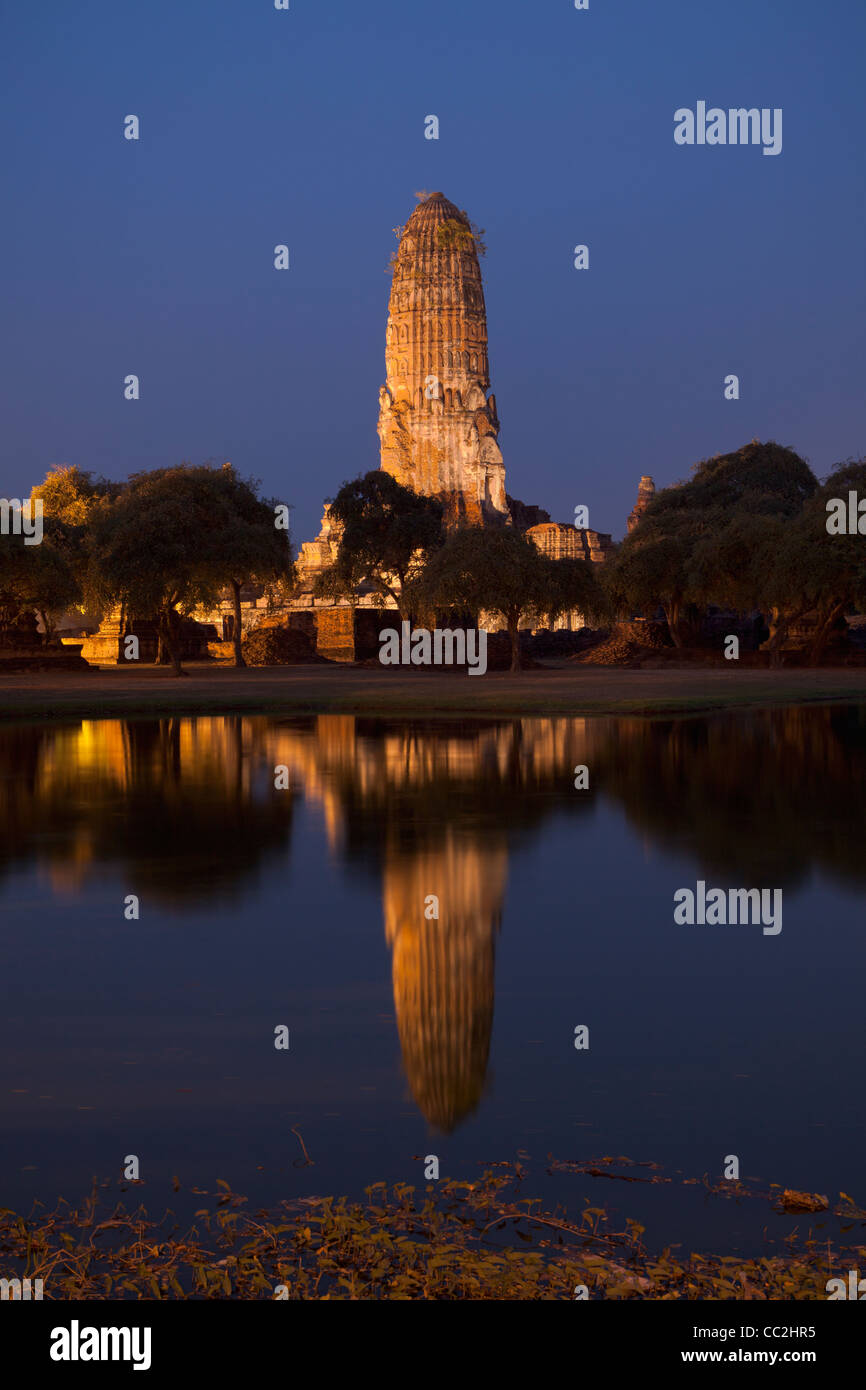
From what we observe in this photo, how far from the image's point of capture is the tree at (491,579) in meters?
51.6

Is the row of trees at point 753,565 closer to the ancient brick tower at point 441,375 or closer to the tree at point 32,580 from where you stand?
the tree at point 32,580

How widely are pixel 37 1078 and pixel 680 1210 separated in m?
3.50

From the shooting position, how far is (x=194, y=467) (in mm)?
61438

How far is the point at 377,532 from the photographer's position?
73188 millimetres

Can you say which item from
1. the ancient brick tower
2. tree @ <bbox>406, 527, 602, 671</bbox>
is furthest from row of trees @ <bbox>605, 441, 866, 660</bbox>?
the ancient brick tower

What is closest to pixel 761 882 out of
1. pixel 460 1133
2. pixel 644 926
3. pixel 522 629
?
pixel 644 926

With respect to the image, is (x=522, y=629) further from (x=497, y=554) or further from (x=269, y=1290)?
(x=269, y=1290)

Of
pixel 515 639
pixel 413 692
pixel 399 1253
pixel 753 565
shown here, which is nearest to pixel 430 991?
pixel 399 1253

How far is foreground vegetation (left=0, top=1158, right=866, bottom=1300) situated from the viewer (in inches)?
189

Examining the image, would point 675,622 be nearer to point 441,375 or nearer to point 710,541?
point 710,541

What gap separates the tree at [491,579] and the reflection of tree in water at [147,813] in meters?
25.7

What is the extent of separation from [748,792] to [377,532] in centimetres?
5674

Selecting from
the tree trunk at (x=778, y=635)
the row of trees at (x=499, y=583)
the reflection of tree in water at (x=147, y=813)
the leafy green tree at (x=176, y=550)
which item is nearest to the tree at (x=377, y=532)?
the row of trees at (x=499, y=583)
